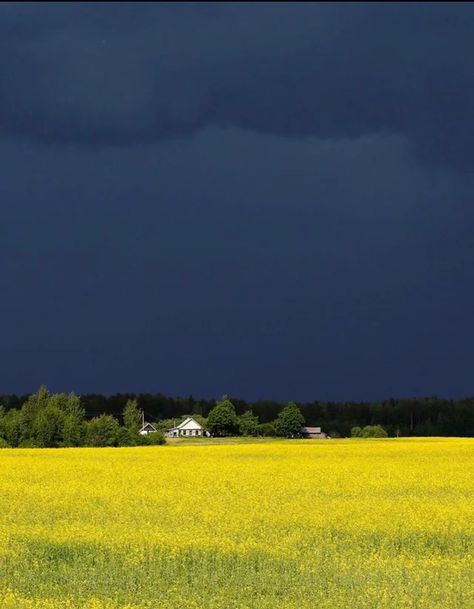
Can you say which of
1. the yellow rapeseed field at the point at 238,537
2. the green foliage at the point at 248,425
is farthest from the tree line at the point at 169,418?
the yellow rapeseed field at the point at 238,537

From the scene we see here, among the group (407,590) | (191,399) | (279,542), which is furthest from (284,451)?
(191,399)

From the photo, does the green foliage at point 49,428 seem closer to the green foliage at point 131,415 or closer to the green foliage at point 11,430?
the green foliage at point 11,430

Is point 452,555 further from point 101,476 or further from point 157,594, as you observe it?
point 101,476

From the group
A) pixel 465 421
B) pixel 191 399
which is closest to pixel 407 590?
pixel 465 421

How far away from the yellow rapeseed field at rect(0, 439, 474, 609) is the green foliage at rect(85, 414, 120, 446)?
145ft

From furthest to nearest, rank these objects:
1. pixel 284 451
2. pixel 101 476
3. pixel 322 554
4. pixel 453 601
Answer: pixel 284 451
pixel 101 476
pixel 322 554
pixel 453 601

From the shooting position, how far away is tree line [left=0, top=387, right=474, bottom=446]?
8275 cm

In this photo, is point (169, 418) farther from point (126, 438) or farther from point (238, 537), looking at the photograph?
point (238, 537)

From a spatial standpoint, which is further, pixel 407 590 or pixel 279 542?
pixel 279 542

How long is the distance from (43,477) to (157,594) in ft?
65.0

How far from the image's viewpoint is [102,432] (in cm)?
8244

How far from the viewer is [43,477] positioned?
34.8m

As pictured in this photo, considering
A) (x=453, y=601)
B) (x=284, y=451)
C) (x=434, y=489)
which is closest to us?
(x=453, y=601)

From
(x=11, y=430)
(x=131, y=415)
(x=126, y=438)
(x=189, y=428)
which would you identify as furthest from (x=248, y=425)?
(x=11, y=430)
